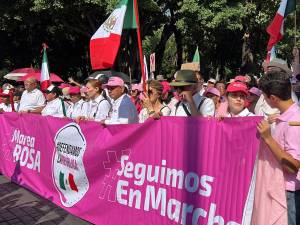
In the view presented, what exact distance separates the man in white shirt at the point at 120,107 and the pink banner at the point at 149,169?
20cm

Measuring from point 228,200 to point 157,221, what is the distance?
99 cm

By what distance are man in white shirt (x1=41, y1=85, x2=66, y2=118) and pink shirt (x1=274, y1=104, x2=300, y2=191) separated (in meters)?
5.35

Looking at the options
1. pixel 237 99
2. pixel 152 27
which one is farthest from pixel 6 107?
pixel 152 27

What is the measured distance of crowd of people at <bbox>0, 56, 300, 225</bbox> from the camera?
308 centimetres

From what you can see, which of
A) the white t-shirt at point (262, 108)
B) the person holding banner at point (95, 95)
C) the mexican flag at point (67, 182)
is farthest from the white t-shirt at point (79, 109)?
the white t-shirt at point (262, 108)

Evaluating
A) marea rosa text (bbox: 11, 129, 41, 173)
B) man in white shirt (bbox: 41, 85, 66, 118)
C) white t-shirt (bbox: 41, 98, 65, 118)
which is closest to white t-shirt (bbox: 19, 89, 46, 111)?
man in white shirt (bbox: 41, 85, 66, 118)

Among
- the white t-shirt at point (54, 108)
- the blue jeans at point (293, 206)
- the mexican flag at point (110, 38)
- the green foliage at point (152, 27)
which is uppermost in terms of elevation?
the green foliage at point (152, 27)

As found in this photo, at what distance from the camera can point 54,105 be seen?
813 cm

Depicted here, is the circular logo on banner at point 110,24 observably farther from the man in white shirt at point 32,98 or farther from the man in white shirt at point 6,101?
the man in white shirt at point 6,101

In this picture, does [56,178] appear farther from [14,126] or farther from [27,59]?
[27,59]

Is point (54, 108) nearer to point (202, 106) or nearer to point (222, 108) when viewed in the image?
point (222, 108)

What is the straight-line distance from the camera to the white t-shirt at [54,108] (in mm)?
8039

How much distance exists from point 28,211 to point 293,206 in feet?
13.1

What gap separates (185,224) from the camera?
13.8ft
